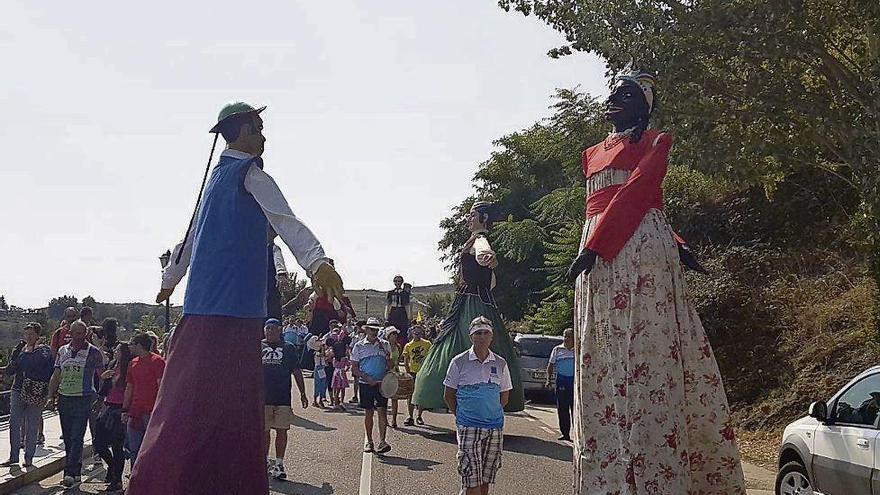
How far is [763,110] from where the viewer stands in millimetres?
12242

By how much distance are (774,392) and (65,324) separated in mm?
10605

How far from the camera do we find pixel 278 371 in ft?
34.9

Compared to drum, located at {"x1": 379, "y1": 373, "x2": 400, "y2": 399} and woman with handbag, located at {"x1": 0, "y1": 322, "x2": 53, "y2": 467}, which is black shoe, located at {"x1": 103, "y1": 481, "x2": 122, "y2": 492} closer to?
woman with handbag, located at {"x1": 0, "y1": 322, "x2": 53, "y2": 467}

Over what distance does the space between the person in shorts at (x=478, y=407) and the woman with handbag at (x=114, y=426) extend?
5.09m

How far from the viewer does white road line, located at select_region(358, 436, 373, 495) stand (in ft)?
31.7

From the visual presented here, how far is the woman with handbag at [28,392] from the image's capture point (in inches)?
474

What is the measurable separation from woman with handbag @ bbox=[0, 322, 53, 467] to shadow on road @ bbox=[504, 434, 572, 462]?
601 centimetres

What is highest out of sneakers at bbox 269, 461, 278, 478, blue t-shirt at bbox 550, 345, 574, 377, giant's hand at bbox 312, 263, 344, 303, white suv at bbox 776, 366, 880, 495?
giant's hand at bbox 312, 263, 344, 303

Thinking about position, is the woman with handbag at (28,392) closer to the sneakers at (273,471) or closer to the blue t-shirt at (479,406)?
the sneakers at (273,471)

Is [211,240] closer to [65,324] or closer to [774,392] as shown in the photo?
[65,324]

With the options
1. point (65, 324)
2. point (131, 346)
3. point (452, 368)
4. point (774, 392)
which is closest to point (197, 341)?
point (452, 368)

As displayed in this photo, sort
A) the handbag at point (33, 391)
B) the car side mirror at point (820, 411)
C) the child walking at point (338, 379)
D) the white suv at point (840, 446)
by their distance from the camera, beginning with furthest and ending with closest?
the child walking at point (338, 379), the handbag at point (33, 391), the car side mirror at point (820, 411), the white suv at point (840, 446)

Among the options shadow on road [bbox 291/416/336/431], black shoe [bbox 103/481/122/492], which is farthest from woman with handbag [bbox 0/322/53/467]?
shadow on road [bbox 291/416/336/431]

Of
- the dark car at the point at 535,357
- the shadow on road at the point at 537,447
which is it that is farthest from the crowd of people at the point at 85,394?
the dark car at the point at 535,357
